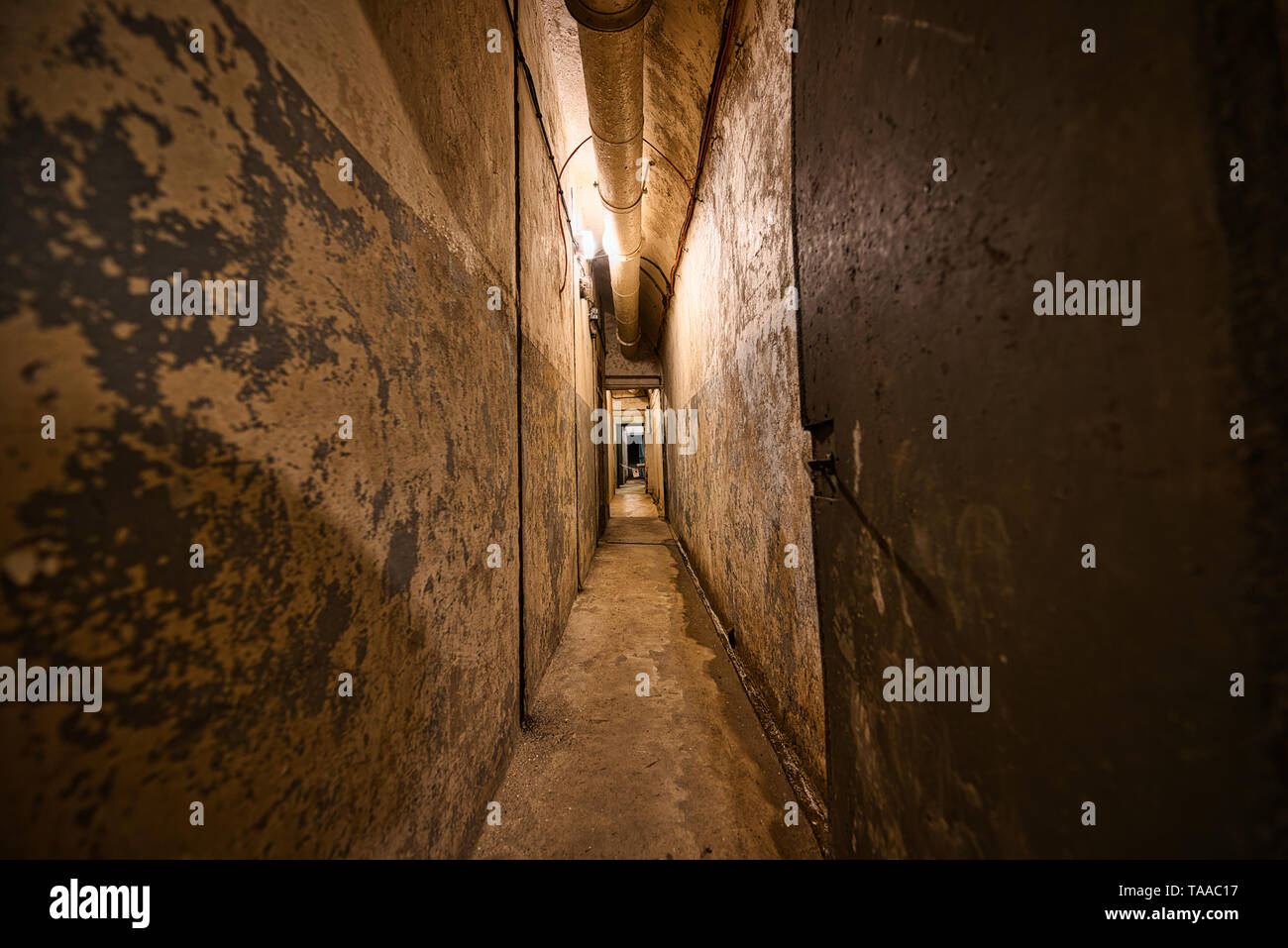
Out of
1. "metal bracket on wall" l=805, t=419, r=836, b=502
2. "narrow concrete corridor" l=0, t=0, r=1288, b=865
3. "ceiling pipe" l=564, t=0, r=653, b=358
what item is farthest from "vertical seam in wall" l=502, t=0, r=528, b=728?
"metal bracket on wall" l=805, t=419, r=836, b=502

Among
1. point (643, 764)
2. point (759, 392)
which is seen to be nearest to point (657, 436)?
point (759, 392)

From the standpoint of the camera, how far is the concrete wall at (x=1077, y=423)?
1.35 feet

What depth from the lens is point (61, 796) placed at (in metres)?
0.48

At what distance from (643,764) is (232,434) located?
2028mm

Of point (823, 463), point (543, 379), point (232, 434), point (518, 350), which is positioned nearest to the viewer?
point (232, 434)

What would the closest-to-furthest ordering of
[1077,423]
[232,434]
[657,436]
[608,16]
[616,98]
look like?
[1077,423], [232,434], [608,16], [616,98], [657,436]

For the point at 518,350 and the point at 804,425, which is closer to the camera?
the point at 804,425

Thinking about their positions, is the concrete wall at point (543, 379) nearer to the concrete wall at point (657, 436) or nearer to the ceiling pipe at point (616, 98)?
the ceiling pipe at point (616, 98)

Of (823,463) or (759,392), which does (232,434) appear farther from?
(759,392)

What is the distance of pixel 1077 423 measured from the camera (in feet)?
1.72

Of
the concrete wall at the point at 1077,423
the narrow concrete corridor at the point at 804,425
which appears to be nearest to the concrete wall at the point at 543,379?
the narrow concrete corridor at the point at 804,425

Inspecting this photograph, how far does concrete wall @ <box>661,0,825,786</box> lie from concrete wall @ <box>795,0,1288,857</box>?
0.92 metres

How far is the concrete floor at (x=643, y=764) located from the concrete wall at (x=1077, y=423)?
919mm
